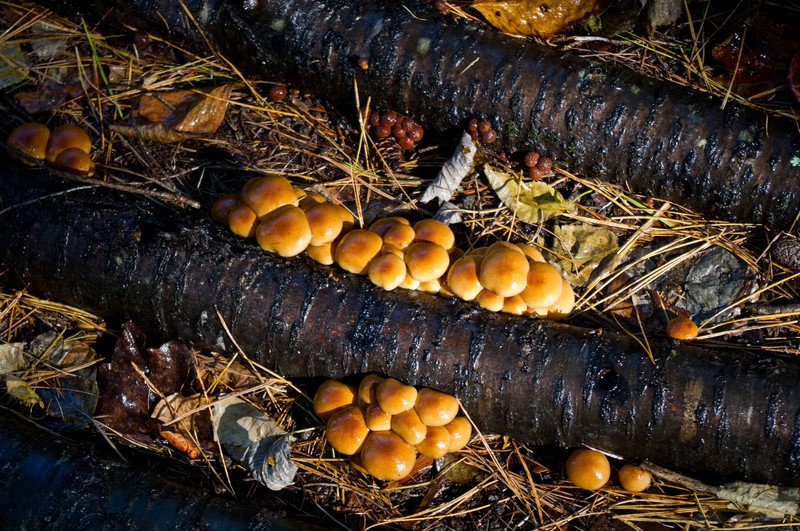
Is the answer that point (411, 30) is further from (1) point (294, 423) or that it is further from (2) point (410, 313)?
(1) point (294, 423)

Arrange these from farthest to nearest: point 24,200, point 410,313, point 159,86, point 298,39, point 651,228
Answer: point 159,86 < point 298,39 < point 651,228 < point 24,200 < point 410,313

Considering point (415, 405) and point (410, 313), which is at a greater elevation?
point (410, 313)

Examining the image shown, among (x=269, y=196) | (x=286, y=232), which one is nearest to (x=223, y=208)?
(x=269, y=196)

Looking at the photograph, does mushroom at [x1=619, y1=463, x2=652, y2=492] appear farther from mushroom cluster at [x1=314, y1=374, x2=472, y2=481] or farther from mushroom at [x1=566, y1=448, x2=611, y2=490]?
mushroom cluster at [x1=314, y1=374, x2=472, y2=481]

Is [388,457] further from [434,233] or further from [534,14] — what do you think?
[534,14]

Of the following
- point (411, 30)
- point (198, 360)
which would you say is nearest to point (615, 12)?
point (411, 30)

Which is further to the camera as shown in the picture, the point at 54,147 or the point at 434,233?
the point at 54,147

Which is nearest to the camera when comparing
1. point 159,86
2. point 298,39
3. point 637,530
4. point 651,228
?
point 637,530

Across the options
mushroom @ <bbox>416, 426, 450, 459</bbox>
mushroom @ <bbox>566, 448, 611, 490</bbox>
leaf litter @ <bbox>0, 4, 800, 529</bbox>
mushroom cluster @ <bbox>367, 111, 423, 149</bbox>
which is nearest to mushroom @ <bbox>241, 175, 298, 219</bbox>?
leaf litter @ <bbox>0, 4, 800, 529</bbox>

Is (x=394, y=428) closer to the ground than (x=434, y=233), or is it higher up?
closer to the ground
